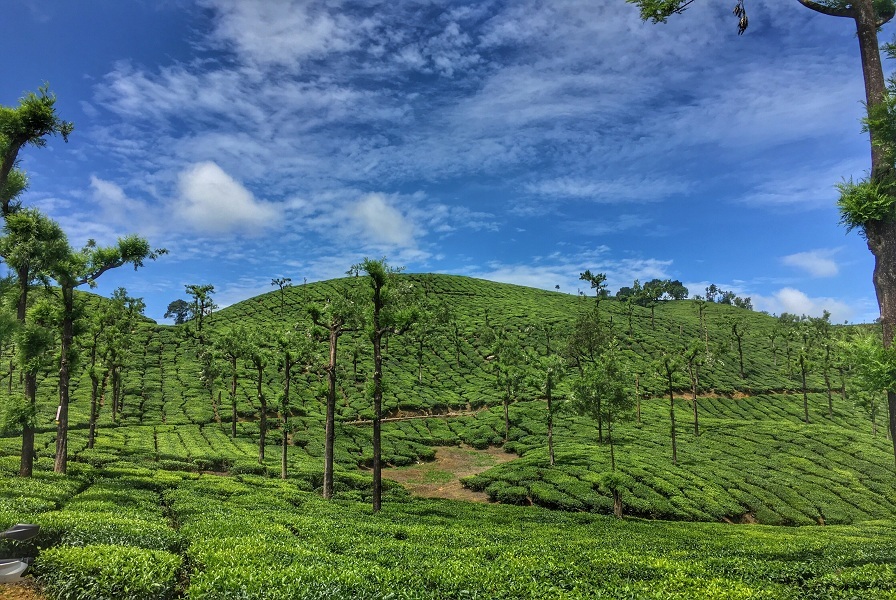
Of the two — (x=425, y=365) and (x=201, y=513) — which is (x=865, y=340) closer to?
(x=201, y=513)

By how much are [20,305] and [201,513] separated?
1620 centimetres

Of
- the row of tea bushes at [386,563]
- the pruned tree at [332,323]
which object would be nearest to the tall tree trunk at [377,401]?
the pruned tree at [332,323]

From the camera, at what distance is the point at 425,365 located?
8825 cm

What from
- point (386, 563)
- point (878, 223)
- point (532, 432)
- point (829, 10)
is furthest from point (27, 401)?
point (532, 432)

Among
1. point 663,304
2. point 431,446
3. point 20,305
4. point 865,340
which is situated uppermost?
point 663,304

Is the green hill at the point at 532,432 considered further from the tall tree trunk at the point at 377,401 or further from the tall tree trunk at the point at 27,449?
the tall tree trunk at the point at 377,401

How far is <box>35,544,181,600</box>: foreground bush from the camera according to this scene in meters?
7.92

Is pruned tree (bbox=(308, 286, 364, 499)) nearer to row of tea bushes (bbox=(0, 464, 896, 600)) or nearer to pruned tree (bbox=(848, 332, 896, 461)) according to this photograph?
row of tea bushes (bbox=(0, 464, 896, 600))

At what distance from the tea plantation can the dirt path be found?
4.93 ft

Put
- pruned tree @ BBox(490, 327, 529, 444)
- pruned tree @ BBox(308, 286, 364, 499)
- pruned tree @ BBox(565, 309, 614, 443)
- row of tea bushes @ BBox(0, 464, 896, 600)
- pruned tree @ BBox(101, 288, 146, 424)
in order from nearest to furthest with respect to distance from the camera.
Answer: row of tea bushes @ BBox(0, 464, 896, 600), pruned tree @ BBox(308, 286, 364, 499), pruned tree @ BBox(101, 288, 146, 424), pruned tree @ BBox(490, 327, 529, 444), pruned tree @ BBox(565, 309, 614, 443)

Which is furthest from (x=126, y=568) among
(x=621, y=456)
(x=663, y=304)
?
(x=663, y=304)

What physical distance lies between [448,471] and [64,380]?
31.9m

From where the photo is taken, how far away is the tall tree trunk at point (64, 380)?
70.5 ft

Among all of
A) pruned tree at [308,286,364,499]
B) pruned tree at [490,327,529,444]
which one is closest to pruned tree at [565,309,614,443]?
pruned tree at [490,327,529,444]
